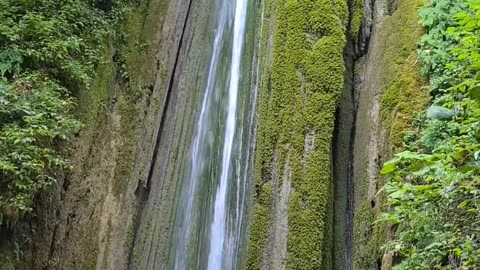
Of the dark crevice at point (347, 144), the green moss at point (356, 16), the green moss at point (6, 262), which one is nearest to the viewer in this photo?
the green moss at point (6, 262)

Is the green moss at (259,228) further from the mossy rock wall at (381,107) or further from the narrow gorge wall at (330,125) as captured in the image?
the mossy rock wall at (381,107)

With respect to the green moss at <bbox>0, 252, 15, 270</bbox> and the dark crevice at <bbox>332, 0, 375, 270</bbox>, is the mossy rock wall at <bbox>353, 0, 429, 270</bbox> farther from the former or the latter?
the green moss at <bbox>0, 252, 15, 270</bbox>

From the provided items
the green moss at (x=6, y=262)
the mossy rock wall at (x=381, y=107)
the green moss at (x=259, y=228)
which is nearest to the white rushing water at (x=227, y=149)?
the green moss at (x=259, y=228)

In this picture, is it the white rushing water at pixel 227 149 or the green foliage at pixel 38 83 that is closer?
the green foliage at pixel 38 83

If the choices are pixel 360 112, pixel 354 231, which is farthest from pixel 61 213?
pixel 360 112

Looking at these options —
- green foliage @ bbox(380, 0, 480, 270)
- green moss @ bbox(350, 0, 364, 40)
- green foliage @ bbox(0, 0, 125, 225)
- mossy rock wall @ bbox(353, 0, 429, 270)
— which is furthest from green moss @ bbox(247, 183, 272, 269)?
green moss @ bbox(350, 0, 364, 40)

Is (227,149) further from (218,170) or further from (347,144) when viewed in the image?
(347,144)
